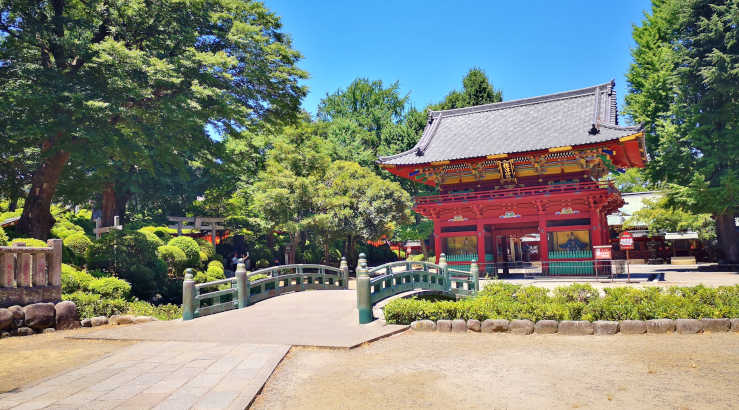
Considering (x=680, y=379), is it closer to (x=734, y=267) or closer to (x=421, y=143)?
(x=421, y=143)

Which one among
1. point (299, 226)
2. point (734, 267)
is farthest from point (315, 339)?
point (734, 267)

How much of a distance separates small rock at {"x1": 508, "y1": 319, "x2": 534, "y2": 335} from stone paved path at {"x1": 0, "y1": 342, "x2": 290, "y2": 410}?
4642 millimetres

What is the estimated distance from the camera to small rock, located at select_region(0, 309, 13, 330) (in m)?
9.88

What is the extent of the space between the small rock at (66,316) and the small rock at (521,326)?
9987mm

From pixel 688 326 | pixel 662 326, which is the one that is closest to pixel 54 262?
pixel 662 326

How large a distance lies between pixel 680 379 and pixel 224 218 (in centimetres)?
2951

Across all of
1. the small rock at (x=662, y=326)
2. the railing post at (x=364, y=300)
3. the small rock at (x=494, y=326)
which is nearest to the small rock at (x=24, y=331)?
the railing post at (x=364, y=300)

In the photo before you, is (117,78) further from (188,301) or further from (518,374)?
(518,374)

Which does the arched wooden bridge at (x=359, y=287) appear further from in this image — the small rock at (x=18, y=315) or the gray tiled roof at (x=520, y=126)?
the gray tiled roof at (x=520, y=126)

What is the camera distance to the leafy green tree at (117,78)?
1573 cm

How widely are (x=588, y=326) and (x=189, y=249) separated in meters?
17.2

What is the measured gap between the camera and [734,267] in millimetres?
26422

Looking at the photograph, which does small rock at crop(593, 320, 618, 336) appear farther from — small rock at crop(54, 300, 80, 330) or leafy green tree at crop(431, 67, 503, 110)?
leafy green tree at crop(431, 67, 503, 110)

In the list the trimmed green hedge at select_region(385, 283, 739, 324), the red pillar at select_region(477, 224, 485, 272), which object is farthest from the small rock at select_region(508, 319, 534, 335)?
the red pillar at select_region(477, 224, 485, 272)
